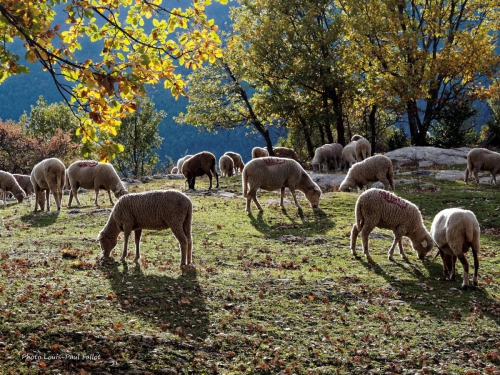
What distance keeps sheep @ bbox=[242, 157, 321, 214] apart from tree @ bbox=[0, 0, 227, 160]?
39.5 ft

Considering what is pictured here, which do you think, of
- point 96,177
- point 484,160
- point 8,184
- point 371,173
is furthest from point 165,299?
point 484,160

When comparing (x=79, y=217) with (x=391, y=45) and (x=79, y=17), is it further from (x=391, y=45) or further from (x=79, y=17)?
(x=391, y=45)

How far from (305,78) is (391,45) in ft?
24.4

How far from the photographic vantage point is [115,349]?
8.52 metres

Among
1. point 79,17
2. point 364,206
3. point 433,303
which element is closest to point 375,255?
point 364,206

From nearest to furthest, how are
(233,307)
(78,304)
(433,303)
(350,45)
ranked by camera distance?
(78,304)
(233,307)
(433,303)
(350,45)

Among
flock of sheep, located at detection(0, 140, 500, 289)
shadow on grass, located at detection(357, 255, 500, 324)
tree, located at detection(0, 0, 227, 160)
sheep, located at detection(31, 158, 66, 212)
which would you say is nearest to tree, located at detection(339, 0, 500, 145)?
flock of sheep, located at detection(0, 140, 500, 289)

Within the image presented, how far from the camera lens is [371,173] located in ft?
83.2

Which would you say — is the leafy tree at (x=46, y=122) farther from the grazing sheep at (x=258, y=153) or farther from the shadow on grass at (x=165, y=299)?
the shadow on grass at (x=165, y=299)

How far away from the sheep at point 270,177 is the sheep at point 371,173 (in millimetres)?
4114

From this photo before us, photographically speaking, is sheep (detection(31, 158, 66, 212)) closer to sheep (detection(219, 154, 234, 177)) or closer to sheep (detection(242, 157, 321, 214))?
sheep (detection(242, 157, 321, 214))

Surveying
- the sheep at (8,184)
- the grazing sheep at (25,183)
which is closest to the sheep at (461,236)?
the sheep at (8,184)

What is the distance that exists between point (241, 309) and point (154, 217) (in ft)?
12.0

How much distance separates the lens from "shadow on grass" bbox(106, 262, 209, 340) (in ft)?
32.1
